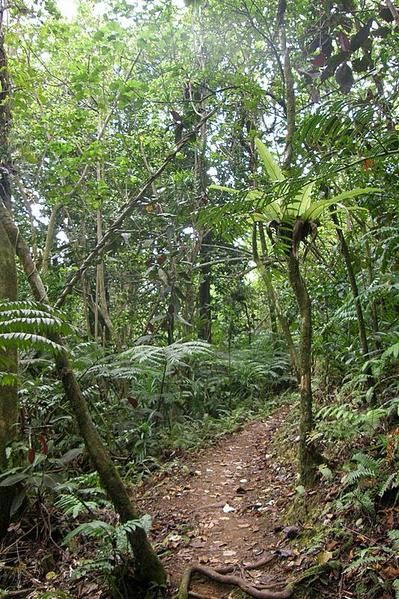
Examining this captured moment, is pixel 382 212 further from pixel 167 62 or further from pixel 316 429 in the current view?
pixel 167 62

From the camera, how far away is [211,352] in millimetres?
5895

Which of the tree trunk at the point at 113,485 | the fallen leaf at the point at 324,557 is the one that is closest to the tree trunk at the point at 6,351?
the tree trunk at the point at 113,485

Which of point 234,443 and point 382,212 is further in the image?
point 234,443

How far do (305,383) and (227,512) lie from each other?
1358 millimetres

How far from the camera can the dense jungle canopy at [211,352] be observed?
114 inches

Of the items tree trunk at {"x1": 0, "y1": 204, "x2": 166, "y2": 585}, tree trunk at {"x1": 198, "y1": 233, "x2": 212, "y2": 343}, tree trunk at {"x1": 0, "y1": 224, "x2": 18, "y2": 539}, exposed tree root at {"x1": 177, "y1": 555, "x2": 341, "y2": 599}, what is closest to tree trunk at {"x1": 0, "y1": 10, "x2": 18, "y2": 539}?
tree trunk at {"x1": 0, "y1": 224, "x2": 18, "y2": 539}

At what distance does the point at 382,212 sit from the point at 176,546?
3304mm

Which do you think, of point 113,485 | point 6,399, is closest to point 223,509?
point 113,485

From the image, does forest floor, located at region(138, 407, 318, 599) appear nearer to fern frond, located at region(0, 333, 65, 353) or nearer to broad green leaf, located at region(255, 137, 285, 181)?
fern frond, located at region(0, 333, 65, 353)

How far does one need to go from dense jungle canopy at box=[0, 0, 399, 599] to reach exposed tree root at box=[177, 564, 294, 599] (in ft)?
0.04

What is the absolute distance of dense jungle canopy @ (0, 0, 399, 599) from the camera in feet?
9.53

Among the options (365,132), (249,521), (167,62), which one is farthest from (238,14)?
(249,521)

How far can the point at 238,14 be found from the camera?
24.2 ft

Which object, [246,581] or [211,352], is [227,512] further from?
[211,352]
